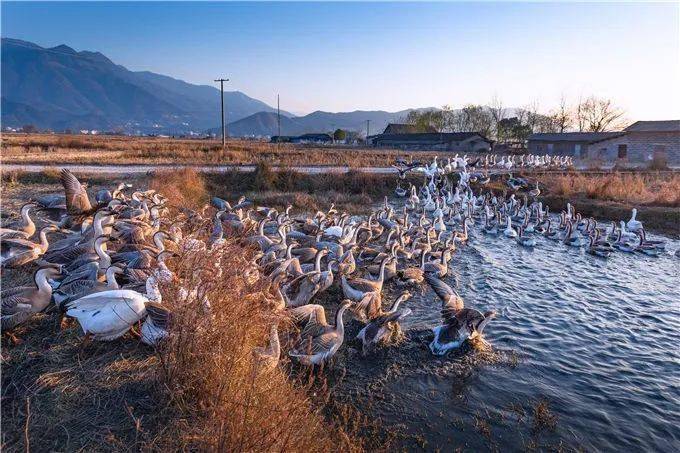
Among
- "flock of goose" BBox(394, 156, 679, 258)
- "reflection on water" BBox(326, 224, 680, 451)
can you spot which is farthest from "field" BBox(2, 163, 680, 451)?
"flock of goose" BBox(394, 156, 679, 258)

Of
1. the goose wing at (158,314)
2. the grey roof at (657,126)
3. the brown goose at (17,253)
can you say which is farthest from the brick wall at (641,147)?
the brown goose at (17,253)

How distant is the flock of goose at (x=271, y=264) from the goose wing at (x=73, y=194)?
3 centimetres

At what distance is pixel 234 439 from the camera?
3.60 meters

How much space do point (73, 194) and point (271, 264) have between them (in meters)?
5.88

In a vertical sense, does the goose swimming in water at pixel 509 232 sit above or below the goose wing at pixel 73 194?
below

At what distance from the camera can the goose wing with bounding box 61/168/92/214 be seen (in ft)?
34.4

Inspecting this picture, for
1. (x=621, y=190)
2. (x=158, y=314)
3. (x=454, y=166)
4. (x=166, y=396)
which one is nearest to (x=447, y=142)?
(x=454, y=166)

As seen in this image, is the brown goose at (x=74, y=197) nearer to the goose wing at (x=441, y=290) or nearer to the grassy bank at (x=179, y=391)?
the grassy bank at (x=179, y=391)

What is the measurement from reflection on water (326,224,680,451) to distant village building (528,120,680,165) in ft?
140

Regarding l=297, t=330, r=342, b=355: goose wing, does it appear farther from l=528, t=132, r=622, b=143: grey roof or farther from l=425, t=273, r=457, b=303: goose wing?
l=528, t=132, r=622, b=143: grey roof

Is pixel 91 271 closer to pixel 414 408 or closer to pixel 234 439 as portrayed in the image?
pixel 234 439

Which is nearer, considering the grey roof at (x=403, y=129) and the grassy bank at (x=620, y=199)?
the grassy bank at (x=620, y=199)

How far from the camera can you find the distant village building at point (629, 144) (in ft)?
154

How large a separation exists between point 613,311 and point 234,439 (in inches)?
384
